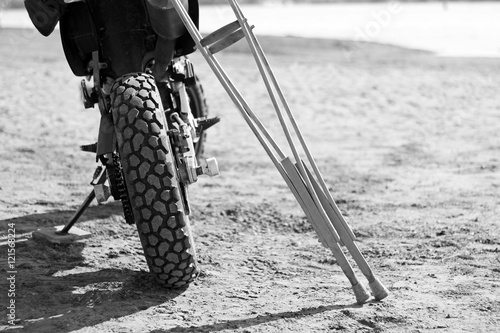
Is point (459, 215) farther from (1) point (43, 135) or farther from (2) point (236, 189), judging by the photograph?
(1) point (43, 135)

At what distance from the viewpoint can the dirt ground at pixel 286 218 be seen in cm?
417

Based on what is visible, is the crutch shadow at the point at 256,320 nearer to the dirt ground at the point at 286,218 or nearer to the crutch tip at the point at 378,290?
the dirt ground at the point at 286,218

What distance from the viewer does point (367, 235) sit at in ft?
18.4

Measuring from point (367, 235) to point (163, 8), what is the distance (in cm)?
197

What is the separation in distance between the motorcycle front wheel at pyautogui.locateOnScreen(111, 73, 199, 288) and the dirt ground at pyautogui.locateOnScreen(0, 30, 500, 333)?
206 millimetres

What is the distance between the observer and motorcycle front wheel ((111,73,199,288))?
4238mm

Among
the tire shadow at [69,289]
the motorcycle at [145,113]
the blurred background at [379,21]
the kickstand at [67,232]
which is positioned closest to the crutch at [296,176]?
the motorcycle at [145,113]

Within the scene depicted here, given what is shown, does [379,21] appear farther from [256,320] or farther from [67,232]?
[256,320]

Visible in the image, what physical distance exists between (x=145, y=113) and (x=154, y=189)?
40 centimetres

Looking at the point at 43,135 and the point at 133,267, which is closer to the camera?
the point at 133,267

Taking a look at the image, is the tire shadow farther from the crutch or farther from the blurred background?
the blurred background

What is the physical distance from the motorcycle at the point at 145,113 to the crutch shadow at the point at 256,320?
1.45ft

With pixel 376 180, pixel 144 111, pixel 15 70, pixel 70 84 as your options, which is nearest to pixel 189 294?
pixel 144 111

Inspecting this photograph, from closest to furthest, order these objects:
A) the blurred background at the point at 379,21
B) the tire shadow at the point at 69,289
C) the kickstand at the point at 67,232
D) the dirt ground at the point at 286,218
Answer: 1. the tire shadow at the point at 69,289
2. the dirt ground at the point at 286,218
3. the kickstand at the point at 67,232
4. the blurred background at the point at 379,21
